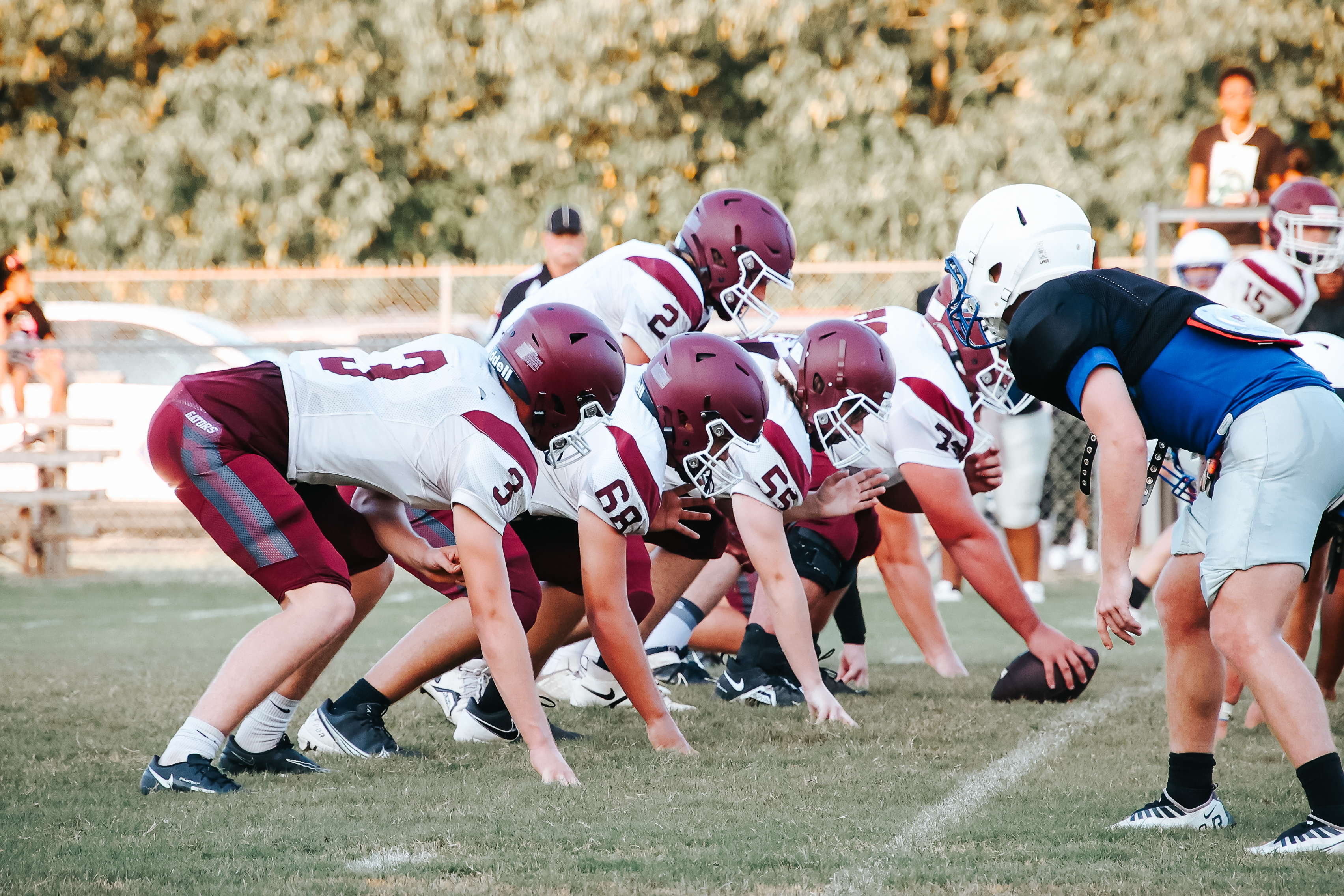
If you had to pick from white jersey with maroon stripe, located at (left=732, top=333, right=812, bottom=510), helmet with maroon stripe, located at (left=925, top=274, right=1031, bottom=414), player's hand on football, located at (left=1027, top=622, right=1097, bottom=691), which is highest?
helmet with maroon stripe, located at (left=925, top=274, right=1031, bottom=414)

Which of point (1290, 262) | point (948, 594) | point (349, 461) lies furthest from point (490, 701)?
point (948, 594)

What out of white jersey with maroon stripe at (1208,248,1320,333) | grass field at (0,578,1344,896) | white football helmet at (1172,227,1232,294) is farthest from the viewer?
white football helmet at (1172,227,1232,294)

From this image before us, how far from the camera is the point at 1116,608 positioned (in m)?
2.97

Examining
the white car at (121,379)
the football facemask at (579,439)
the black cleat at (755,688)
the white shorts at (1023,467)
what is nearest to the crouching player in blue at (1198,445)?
the football facemask at (579,439)

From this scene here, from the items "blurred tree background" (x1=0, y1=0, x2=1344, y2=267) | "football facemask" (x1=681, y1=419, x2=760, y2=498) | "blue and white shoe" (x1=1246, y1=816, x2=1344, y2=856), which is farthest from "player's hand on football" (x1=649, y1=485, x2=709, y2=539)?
"blurred tree background" (x1=0, y1=0, x2=1344, y2=267)

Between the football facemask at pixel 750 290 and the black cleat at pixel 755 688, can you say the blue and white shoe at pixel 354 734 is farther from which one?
the football facemask at pixel 750 290

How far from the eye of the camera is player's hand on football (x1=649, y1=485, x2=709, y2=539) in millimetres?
4430

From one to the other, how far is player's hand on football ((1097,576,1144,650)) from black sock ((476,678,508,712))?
2.09 meters

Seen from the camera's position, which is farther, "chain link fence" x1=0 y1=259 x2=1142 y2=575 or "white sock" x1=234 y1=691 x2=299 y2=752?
"chain link fence" x1=0 y1=259 x2=1142 y2=575

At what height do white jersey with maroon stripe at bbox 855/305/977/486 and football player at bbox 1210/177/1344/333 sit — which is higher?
football player at bbox 1210/177/1344/333

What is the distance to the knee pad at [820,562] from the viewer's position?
17.5ft

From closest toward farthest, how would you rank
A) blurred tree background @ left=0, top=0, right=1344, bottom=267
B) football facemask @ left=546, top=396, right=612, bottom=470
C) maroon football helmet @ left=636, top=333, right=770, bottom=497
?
football facemask @ left=546, top=396, right=612, bottom=470
maroon football helmet @ left=636, top=333, right=770, bottom=497
blurred tree background @ left=0, top=0, right=1344, bottom=267

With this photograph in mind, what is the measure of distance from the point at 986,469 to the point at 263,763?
300 centimetres

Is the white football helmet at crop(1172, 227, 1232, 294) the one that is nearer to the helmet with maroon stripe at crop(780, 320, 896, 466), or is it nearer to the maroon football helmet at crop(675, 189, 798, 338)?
the maroon football helmet at crop(675, 189, 798, 338)
